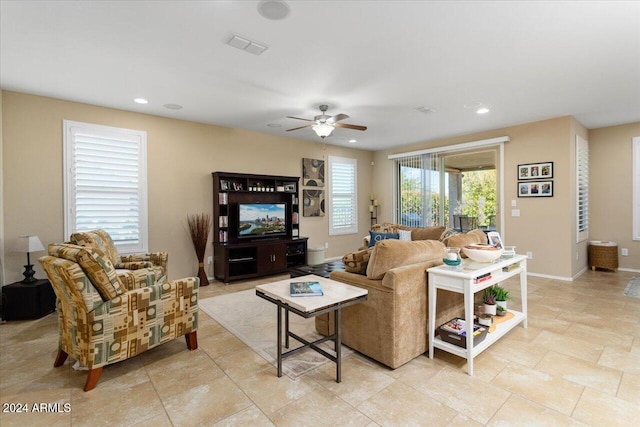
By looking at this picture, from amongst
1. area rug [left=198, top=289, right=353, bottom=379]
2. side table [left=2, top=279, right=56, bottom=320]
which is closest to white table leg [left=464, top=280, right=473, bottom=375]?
area rug [left=198, top=289, right=353, bottom=379]

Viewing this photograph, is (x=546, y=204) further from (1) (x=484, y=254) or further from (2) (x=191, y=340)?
(2) (x=191, y=340)

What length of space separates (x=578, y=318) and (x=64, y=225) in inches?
245

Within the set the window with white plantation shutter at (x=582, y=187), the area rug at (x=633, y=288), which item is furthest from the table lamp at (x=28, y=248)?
the window with white plantation shutter at (x=582, y=187)

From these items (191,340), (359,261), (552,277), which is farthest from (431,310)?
(552,277)

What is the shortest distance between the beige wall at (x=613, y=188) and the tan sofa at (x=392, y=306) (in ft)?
17.1

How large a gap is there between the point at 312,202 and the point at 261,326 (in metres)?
3.72

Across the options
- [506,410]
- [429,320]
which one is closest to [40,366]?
[429,320]

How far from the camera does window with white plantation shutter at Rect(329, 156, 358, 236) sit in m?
7.08

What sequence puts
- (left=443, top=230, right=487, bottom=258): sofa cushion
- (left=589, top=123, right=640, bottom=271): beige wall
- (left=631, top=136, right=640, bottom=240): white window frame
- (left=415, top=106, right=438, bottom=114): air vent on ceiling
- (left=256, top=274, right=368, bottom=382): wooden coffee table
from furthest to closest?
(left=589, top=123, right=640, bottom=271): beige wall < (left=631, top=136, right=640, bottom=240): white window frame < (left=415, top=106, right=438, bottom=114): air vent on ceiling < (left=443, top=230, right=487, bottom=258): sofa cushion < (left=256, top=274, right=368, bottom=382): wooden coffee table

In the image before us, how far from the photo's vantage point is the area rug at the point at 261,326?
2523mm

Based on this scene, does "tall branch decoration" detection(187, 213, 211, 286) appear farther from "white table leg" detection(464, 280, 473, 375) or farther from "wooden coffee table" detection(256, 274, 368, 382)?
"white table leg" detection(464, 280, 473, 375)

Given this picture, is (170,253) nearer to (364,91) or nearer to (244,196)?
(244,196)

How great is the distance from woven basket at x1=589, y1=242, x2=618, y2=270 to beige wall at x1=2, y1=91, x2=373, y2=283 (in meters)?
4.78

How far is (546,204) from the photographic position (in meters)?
5.16
